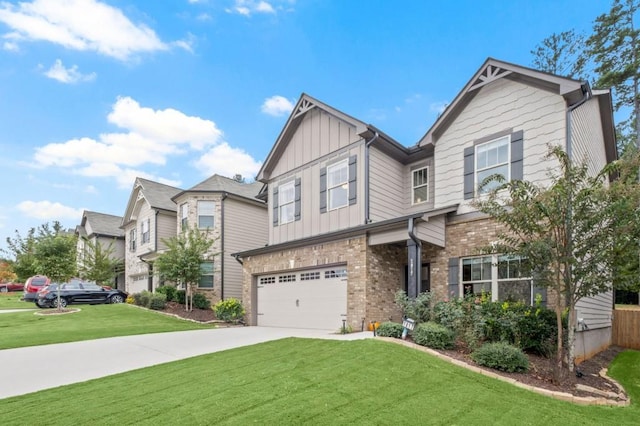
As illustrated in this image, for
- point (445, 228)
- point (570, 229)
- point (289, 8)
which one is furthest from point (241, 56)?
point (570, 229)

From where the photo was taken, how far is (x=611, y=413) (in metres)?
5.66

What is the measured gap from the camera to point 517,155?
10.1 meters

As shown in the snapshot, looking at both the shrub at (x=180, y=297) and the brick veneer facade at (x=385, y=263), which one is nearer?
the brick veneer facade at (x=385, y=263)

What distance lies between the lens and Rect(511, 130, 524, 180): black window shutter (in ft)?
32.9

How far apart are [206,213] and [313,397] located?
16.7m

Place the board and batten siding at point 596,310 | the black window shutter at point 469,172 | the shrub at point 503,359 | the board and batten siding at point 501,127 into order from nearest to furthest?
the shrub at point 503,359, the board and batten siding at point 501,127, the board and batten siding at point 596,310, the black window shutter at point 469,172

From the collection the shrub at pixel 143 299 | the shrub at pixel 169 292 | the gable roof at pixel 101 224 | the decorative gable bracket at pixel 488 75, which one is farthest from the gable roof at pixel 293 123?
the gable roof at pixel 101 224

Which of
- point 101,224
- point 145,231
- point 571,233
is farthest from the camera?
point 101,224

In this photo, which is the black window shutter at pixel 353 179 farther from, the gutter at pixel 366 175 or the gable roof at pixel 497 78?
the gable roof at pixel 497 78

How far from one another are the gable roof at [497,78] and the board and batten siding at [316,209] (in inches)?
92.9

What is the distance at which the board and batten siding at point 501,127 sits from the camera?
9.65 m

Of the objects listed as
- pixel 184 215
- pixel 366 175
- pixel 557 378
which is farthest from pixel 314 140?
pixel 557 378

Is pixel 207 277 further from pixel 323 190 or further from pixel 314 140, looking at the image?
pixel 314 140

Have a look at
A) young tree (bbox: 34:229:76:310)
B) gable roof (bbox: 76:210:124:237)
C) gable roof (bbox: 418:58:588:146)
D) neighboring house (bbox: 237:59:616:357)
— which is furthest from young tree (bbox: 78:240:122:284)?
gable roof (bbox: 418:58:588:146)
